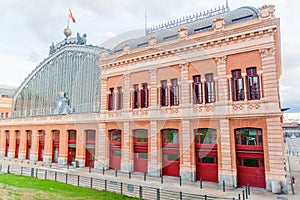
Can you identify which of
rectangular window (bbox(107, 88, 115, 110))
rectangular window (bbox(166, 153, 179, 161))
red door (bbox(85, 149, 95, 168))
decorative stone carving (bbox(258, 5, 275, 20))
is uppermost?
decorative stone carving (bbox(258, 5, 275, 20))

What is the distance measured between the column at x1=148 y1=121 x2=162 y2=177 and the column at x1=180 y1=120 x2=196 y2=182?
2.32 m

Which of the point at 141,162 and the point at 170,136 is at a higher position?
the point at 170,136

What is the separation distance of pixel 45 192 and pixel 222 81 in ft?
49.4

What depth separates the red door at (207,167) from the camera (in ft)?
60.3

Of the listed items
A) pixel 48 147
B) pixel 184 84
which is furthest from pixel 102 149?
pixel 184 84

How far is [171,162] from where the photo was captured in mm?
20562

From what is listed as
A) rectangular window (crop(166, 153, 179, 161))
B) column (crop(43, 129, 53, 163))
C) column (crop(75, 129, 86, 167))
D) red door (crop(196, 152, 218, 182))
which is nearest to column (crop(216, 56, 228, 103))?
red door (crop(196, 152, 218, 182))

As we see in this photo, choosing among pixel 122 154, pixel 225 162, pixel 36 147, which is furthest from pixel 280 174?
pixel 36 147

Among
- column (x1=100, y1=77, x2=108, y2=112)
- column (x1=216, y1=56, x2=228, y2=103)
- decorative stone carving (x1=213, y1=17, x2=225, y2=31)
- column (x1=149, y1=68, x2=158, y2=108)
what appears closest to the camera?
column (x1=216, y1=56, x2=228, y2=103)

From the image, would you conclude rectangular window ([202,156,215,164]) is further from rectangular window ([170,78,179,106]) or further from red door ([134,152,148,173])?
red door ([134,152,148,173])

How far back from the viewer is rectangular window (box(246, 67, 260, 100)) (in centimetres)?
1736

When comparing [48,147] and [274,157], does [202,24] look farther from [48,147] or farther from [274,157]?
[48,147]

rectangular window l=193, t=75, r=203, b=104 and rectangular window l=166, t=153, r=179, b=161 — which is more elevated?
rectangular window l=193, t=75, r=203, b=104

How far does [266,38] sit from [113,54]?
16.0 meters
